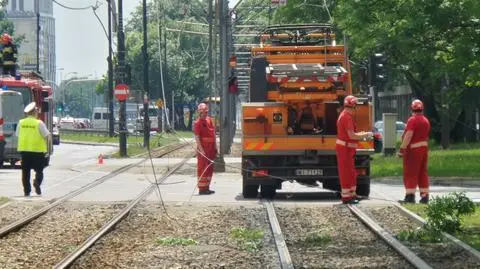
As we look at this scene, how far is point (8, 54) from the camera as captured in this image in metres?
32.8

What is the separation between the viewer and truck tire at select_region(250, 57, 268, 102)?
22.5 m

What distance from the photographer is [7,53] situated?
3275cm

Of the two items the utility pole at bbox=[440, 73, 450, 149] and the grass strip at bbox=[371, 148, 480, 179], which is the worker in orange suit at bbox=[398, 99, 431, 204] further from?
the utility pole at bbox=[440, 73, 450, 149]

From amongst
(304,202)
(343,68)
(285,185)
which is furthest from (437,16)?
(304,202)

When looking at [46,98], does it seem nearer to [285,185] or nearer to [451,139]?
[285,185]

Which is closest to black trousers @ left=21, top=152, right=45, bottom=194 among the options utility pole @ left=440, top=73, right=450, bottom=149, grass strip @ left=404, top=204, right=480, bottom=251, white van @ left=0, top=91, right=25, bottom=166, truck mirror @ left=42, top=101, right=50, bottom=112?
grass strip @ left=404, top=204, right=480, bottom=251

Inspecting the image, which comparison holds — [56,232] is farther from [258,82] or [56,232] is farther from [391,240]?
[258,82]

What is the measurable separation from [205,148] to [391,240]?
30.4ft

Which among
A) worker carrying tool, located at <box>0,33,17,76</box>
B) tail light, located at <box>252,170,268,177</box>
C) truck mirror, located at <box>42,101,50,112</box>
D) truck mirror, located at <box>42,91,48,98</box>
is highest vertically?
worker carrying tool, located at <box>0,33,17,76</box>

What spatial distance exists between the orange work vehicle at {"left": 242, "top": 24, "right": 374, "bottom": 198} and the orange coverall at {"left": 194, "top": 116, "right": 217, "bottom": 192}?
1110mm

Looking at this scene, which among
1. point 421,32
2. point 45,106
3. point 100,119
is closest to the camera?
point 421,32

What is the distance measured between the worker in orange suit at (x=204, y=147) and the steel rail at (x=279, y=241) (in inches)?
127

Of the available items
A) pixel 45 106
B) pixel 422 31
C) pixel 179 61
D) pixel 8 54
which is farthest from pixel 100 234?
pixel 179 61

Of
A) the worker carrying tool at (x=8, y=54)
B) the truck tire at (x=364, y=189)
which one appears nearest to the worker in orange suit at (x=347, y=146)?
the truck tire at (x=364, y=189)
